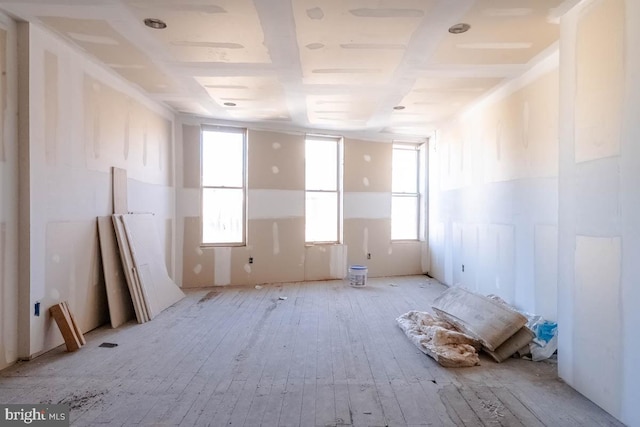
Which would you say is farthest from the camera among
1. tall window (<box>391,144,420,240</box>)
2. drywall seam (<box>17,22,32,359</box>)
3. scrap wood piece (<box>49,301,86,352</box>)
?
tall window (<box>391,144,420,240</box>)

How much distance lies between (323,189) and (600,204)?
4962 mm

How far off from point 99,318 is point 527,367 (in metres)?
4.26

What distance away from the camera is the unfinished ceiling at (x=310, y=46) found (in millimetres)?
2785

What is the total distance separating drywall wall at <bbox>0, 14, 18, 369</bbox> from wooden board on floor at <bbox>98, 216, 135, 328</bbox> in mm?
1077

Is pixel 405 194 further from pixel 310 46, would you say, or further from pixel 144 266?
pixel 144 266

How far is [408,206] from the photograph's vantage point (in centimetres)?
760

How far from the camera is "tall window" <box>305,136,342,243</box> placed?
6980mm

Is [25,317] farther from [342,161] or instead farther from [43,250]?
[342,161]

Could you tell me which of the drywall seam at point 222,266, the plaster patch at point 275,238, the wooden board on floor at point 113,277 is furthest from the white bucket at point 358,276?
the wooden board on floor at point 113,277

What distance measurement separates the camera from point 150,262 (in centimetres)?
481

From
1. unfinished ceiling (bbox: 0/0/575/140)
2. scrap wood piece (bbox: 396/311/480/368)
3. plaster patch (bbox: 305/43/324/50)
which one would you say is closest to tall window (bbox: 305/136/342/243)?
unfinished ceiling (bbox: 0/0/575/140)

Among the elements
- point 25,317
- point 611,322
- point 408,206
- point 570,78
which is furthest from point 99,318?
point 408,206

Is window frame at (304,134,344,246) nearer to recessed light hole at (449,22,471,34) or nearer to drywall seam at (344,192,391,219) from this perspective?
drywall seam at (344,192,391,219)

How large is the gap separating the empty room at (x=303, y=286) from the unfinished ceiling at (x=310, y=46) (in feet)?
0.09
